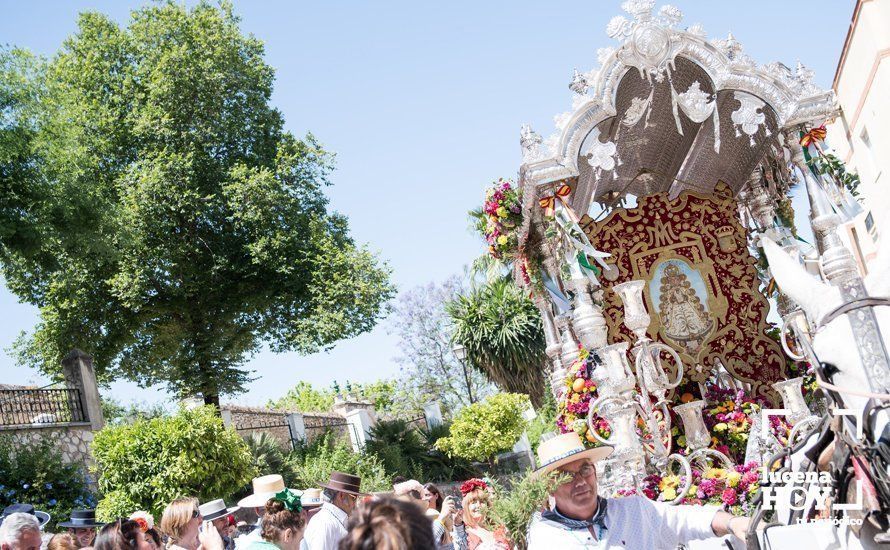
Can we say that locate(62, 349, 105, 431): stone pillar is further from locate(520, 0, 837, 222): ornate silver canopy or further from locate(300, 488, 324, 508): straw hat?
locate(520, 0, 837, 222): ornate silver canopy

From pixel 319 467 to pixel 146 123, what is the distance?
10.3m

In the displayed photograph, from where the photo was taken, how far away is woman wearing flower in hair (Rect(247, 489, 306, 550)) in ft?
18.4

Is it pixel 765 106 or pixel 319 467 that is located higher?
pixel 765 106

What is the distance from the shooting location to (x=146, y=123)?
24.0 metres

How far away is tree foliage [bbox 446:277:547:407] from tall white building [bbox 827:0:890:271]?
1022 cm

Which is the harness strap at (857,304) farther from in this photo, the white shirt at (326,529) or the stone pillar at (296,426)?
the stone pillar at (296,426)

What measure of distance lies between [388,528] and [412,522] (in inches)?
2.8

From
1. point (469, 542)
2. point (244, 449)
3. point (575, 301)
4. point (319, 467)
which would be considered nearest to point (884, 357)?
point (469, 542)

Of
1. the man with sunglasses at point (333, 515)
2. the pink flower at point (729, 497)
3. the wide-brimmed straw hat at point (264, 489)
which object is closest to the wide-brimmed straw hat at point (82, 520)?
the wide-brimmed straw hat at point (264, 489)

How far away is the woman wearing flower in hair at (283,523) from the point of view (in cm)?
561

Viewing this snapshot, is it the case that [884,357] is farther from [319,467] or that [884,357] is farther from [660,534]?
[319,467]

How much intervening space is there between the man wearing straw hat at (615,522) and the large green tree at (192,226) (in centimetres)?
2018

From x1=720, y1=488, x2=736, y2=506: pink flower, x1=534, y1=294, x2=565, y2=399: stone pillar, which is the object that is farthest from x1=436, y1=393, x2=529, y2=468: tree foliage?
x1=720, y1=488, x2=736, y2=506: pink flower

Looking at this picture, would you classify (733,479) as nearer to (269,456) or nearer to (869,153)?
(269,456)
